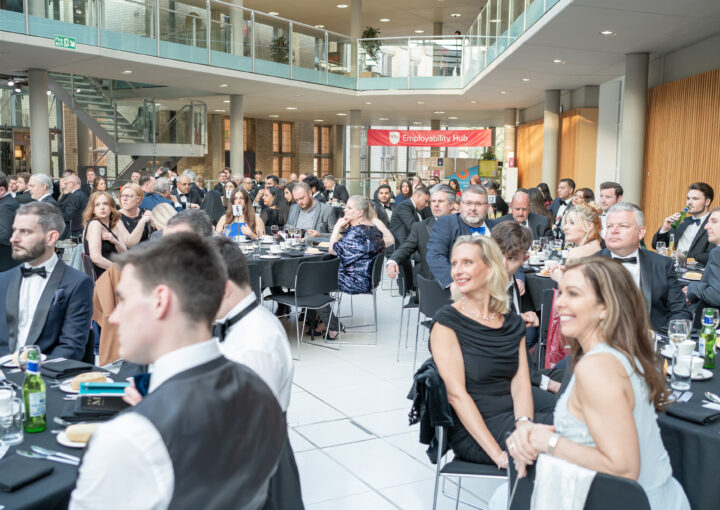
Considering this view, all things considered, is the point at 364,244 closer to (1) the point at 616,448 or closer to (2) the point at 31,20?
(1) the point at 616,448

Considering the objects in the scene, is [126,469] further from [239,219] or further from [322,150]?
[322,150]

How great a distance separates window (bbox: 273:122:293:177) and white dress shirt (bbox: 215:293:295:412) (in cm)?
2900

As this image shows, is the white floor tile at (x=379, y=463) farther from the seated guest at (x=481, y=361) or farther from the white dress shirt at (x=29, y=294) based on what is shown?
the white dress shirt at (x=29, y=294)

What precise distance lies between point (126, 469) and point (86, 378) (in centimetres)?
165

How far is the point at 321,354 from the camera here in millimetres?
6367

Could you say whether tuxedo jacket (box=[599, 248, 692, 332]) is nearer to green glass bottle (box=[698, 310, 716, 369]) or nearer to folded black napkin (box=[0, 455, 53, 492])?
green glass bottle (box=[698, 310, 716, 369])

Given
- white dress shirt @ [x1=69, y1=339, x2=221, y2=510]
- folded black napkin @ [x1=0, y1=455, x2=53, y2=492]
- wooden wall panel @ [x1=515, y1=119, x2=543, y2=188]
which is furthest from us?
wooden wall panel @ [x1=515, y1=119, x2=543, y2=188]

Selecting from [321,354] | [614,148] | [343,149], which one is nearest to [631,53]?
[614,148]

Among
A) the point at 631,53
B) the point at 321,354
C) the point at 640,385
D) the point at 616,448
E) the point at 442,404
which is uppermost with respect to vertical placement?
the point at 631,53

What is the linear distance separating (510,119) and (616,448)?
72.2 feet

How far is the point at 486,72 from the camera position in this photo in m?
15.1

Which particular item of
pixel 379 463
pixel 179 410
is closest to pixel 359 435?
pixel 379 463

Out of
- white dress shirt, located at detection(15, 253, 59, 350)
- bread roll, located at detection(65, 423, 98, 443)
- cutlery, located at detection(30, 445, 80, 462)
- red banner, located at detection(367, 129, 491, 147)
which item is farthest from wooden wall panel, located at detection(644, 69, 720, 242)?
cutlery, located at detection(30, 445, 80, 462)

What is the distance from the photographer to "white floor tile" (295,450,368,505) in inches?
141
